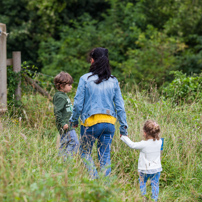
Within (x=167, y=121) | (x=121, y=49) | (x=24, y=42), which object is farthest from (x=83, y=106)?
(x=24, y=42)

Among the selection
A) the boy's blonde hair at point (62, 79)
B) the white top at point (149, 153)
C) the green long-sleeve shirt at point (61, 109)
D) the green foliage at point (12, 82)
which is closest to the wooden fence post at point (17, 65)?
the green foliage at point (12, 82)

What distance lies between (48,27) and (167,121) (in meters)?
10.6

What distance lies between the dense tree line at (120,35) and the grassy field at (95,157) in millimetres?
5909

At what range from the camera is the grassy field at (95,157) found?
8.26ft

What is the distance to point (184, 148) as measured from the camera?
4789 mm

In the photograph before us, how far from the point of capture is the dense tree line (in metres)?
12.4

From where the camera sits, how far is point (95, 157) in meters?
4.68

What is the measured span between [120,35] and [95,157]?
10466mm

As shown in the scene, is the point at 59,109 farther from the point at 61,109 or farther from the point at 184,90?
the point at 184,90

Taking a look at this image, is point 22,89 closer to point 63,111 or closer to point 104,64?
point 63,111

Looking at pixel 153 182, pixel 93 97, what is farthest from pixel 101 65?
pixel 153 182

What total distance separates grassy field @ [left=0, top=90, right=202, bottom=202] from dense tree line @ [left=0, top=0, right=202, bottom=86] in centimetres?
591

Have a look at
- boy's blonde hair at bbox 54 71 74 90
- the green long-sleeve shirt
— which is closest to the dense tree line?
boy's blonde hair at bbox 54 71 74 90

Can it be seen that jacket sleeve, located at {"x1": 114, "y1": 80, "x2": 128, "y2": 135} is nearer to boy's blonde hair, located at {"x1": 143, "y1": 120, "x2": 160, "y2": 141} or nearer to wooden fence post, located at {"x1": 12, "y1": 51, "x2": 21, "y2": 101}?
boy's blonde hair, located at {"x1": 143, "y1": 120, "x2": 160, "y2": 141}
